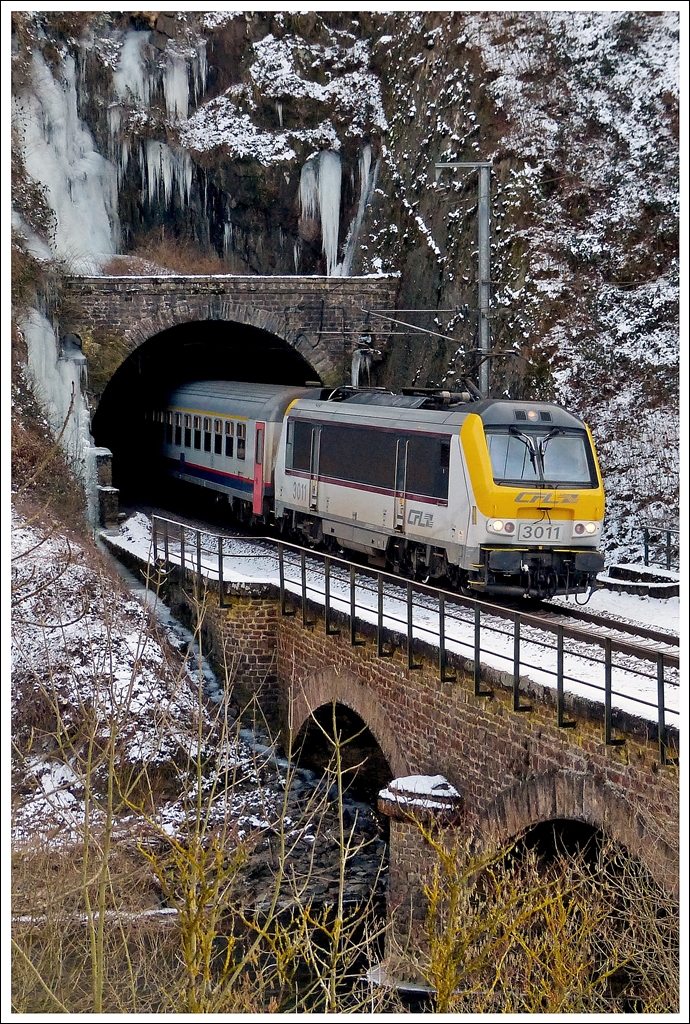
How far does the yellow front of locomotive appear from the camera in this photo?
15.7m

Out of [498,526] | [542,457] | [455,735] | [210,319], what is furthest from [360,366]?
[455,735]

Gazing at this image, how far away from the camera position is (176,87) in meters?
34.2

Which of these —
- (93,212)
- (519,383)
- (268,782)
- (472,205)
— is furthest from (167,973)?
(93,212)

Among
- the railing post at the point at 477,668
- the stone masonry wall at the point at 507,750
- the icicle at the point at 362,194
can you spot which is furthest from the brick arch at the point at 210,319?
the railing post at the point at 477,668

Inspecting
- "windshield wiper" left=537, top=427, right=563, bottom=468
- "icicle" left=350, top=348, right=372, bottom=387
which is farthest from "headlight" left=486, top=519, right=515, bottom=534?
"icicle" left=350, top=348, right=372, bottom=387

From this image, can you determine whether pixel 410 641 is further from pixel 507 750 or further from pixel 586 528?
pixel 586 528

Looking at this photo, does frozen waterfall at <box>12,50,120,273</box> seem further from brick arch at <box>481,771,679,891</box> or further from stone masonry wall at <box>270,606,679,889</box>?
brick arch at <box>481,771,679,891</box>

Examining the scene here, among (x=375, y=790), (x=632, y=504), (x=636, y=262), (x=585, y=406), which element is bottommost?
(x=375, y=790)

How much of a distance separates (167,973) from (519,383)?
15.8 metres

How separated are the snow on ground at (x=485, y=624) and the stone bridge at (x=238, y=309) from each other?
5225mm

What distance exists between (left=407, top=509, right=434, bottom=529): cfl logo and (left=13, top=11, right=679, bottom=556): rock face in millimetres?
4714

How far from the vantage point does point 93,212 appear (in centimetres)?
3303

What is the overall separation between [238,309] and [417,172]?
592cm

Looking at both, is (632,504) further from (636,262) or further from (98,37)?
(98,37)
